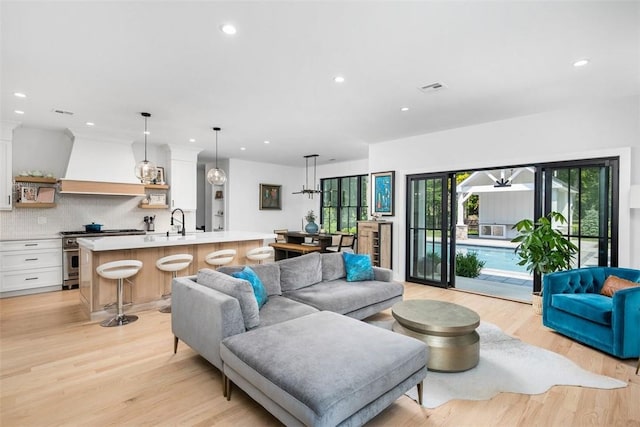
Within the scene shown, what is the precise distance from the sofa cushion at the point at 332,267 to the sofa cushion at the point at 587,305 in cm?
242

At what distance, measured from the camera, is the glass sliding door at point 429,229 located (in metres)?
5.52

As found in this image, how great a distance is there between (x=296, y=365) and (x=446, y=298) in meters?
3.72

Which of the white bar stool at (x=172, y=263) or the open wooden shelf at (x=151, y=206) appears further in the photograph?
the open wooden shelf at (x=151, y=206)

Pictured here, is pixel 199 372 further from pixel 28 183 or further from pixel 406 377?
pixel 28 183

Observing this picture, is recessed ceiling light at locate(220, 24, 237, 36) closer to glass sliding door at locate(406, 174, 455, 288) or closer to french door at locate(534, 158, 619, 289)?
glass sliding door at locate(406, 174, 455, 288)

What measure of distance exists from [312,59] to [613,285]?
3867 millimetres

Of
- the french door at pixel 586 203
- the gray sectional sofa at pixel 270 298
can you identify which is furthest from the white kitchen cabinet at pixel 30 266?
the french door at pixel 586 203

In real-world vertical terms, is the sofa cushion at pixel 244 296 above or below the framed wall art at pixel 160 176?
below

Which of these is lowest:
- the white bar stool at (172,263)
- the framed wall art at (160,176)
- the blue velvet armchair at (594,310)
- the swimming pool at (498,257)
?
the swimming pool at (498,257)

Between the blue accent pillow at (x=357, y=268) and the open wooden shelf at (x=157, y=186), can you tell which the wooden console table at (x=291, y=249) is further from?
the open wooden shelf at (x=157, y=186)

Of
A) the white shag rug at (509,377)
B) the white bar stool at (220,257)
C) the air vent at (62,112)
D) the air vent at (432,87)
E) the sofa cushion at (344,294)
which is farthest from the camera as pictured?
the white bar stool at (220,257)

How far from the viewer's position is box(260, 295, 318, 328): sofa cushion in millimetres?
2691

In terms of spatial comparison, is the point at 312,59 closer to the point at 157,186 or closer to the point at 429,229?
the point at 429,229

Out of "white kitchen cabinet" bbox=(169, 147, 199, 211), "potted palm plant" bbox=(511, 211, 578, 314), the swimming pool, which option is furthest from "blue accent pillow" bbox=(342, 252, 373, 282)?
the swimming pool
